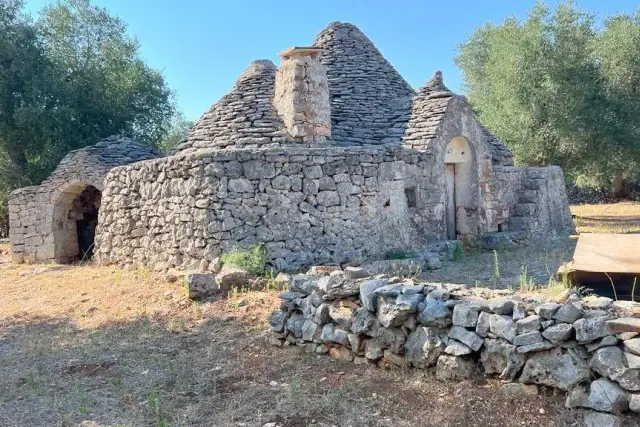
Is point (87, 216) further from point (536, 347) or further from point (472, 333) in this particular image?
point (536, 347)

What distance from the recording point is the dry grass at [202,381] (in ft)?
11.6

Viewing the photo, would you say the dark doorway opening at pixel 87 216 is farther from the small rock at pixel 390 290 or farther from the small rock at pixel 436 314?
the small rock at pixel 436 314

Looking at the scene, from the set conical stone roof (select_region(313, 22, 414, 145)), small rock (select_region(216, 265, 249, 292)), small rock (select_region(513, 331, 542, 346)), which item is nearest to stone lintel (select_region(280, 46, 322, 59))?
conical stone roof (select_region(313, 22, 414, 145))

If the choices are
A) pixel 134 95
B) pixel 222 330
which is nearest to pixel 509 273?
pixel 222 330

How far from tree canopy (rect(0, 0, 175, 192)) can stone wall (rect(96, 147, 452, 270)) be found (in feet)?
24.0

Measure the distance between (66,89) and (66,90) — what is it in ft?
0.11

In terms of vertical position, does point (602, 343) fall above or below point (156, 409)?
above

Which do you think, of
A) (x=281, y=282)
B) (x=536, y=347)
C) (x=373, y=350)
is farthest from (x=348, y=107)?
(x=536, y=347)

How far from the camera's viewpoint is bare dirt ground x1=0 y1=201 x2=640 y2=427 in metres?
3.55

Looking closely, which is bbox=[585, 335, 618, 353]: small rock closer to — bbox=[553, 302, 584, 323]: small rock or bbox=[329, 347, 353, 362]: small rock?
bbox=[553, 302, 584, 323]: small rock

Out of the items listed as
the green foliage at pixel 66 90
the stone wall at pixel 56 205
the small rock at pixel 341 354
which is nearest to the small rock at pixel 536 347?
the small rock at pixel 341 354

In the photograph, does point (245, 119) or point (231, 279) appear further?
point (245, 119)

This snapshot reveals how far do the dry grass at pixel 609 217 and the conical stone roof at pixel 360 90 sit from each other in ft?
20.1

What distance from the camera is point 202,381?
4398 mm
